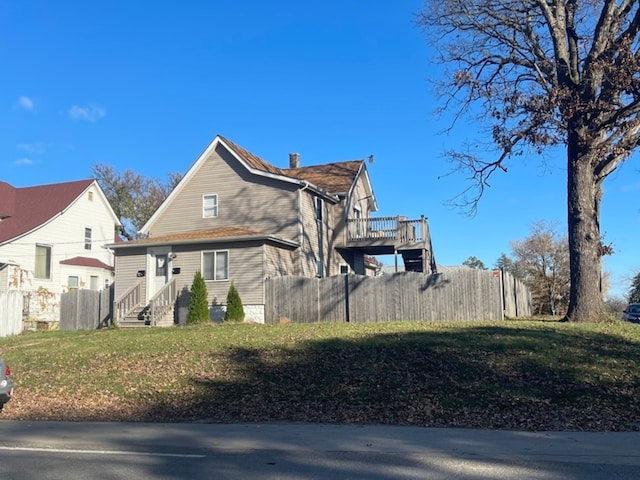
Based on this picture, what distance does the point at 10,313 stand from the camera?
25.4 m

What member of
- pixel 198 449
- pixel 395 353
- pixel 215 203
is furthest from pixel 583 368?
pixel 215 203

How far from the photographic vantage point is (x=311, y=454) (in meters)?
8.27

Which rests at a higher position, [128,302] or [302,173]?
[302,173]

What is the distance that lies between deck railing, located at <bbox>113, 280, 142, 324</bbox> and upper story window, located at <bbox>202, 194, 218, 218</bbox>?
441 centimetres

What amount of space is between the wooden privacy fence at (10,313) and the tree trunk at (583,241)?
21009mm

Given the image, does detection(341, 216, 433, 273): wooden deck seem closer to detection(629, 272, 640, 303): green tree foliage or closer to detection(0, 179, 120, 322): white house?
detection(0, 179, 120, 322): white house

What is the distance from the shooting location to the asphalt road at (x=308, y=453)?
7.27m

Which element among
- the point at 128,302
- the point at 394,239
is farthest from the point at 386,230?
the point at 128,302

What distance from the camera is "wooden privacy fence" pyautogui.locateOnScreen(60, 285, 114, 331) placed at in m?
26.7

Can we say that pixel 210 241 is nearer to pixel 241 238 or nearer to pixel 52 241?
pixel 241 238

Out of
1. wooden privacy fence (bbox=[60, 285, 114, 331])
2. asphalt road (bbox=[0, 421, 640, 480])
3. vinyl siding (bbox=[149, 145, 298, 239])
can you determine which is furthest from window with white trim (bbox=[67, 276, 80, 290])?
asphalt road (bbox=[0, 421, 640, 480])

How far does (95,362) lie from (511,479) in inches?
441

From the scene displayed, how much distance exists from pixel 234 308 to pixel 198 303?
55.7 inches

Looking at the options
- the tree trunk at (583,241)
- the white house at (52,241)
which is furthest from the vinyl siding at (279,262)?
the white house at (52,241)
